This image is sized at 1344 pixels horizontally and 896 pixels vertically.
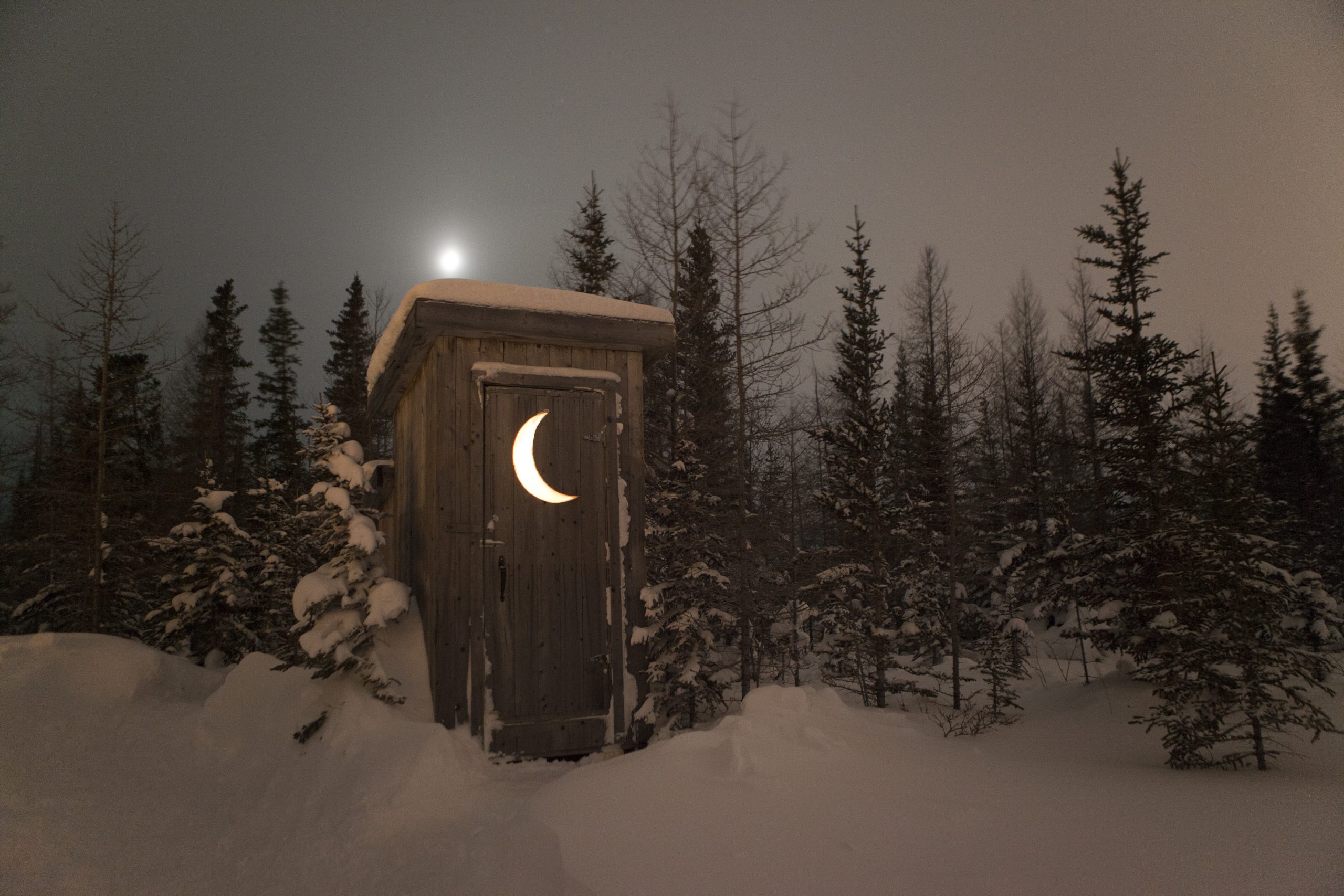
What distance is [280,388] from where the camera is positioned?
2669cm

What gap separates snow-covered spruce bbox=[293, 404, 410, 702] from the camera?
5051mm

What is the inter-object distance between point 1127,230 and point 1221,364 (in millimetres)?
8311

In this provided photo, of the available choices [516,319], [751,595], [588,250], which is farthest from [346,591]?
[588,250]

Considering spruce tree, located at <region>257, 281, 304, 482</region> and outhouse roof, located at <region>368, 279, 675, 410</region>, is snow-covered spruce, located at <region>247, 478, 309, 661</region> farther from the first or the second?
spruce tree, located at <region>257, 281, 304, 482</region>

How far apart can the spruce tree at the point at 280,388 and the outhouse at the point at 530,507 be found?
18.9 meters

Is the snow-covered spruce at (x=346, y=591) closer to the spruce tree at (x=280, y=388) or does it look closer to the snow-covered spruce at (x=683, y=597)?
the snow-covered spruce at (x=683, y=597)

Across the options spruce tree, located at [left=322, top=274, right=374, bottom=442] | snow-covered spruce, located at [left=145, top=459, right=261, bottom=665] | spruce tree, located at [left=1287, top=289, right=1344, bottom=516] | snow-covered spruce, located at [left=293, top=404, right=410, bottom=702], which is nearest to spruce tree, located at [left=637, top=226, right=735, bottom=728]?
snow-covered spruce, located at [left=293, top=404, right=410, bottom=702]

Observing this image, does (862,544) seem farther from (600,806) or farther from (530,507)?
(600,806)

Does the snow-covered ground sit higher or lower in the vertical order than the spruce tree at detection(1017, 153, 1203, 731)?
lower

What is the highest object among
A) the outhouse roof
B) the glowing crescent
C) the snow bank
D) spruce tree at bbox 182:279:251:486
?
spruce tree at bbox 182:279:251:486

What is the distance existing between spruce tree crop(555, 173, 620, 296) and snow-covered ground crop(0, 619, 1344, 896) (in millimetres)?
12840

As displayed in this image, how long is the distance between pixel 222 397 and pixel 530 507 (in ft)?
78.7

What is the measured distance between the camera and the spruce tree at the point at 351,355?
2347cm

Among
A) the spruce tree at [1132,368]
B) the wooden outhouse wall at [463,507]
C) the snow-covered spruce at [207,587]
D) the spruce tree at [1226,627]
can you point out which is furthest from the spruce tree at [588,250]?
the spruce tree at [1226,627]
